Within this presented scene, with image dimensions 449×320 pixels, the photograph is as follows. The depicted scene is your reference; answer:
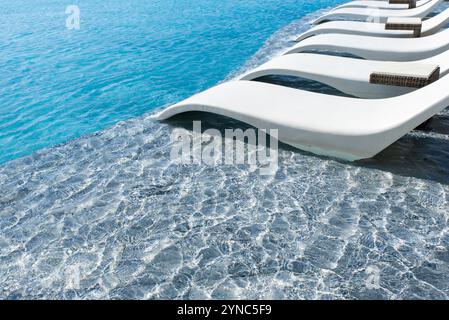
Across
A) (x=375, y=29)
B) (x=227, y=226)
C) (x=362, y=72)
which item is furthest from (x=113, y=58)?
(x=227, y=226)

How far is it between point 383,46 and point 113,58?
258 inches

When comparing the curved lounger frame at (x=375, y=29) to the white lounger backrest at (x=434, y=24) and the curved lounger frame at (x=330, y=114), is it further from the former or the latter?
the curved lounger frame at (x=330, y=114)

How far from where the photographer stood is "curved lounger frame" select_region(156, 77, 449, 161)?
14.8ft

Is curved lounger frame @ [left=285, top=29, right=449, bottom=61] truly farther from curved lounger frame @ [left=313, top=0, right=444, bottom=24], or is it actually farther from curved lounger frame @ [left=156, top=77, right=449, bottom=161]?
curved lounger frame @ [left=313, top=0, right=444, bottom=24]

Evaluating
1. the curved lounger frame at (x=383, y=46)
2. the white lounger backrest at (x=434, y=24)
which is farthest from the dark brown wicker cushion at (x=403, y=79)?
the white lounger backrest at (x=434, y=24)

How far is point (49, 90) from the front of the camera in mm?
8750

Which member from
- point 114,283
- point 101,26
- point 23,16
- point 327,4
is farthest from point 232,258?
point 23,16

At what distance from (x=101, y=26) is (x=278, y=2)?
274 inches

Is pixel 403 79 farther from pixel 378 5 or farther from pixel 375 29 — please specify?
pixel 378 5

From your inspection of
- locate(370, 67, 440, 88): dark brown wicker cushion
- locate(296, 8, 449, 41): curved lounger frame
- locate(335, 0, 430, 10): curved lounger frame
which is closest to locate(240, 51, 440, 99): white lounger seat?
locate(370, 67, 440, 88): dark brown wicker cushion

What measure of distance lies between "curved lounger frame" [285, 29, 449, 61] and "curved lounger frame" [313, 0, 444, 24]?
2.93 meters

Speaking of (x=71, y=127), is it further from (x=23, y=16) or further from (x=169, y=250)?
(x=23, y=16)

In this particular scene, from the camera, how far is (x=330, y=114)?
5.14 m

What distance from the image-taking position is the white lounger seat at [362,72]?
5785 mm
